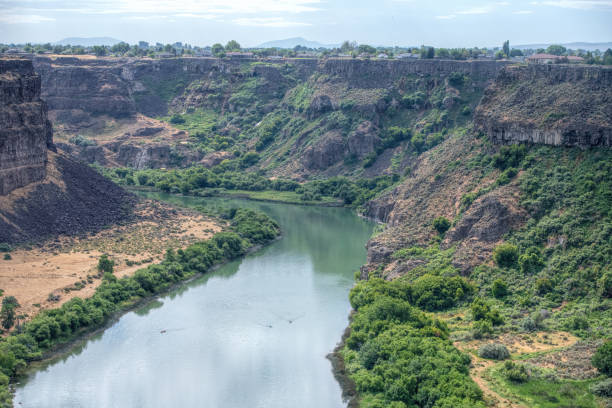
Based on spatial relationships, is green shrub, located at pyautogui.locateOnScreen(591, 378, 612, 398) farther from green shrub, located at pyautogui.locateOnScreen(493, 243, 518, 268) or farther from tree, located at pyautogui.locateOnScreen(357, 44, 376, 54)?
tree, located at pyautogui.locateOnScreen(357, 44, 376, 54)

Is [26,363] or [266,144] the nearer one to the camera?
[26,363]

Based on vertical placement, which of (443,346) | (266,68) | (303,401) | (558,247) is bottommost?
(303,401)

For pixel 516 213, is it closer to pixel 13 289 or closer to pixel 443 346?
pixel 443 346

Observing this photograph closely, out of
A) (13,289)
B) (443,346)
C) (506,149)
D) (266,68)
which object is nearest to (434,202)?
(506,149)

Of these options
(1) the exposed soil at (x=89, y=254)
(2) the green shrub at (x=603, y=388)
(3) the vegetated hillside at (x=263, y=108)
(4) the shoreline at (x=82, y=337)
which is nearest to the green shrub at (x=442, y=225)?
(4) the shoreline at (x=82, y=337)

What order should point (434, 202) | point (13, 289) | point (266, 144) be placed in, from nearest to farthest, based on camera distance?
point (13, 289)
point (434, 202)
point (266, 144)

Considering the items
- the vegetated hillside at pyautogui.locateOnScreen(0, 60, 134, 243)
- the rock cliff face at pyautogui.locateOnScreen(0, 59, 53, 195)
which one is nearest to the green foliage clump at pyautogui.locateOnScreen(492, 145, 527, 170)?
the vegetated hillside at pyautogui.locateOnScreen(0, 60, 134, 243)
